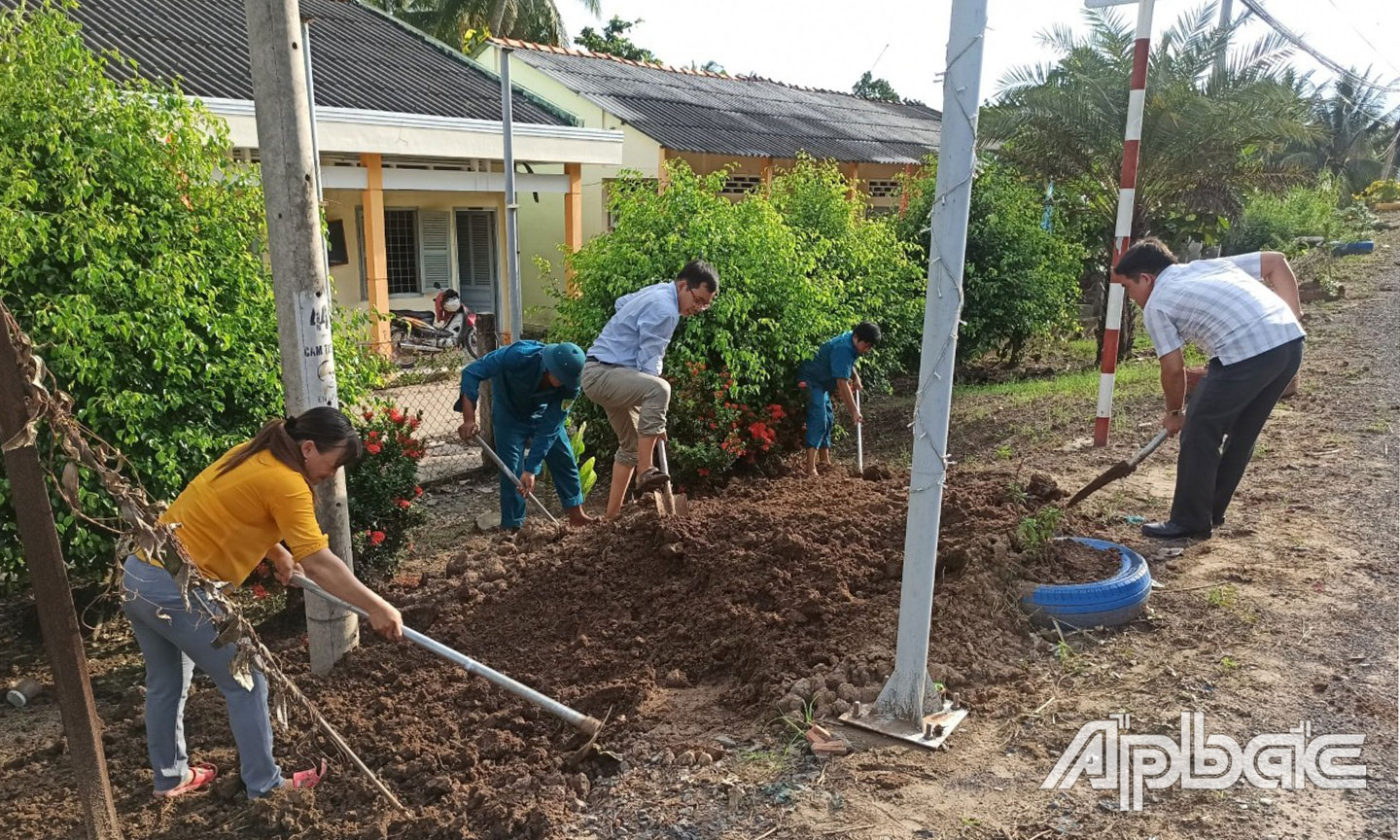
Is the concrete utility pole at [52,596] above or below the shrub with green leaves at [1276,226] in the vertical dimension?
below

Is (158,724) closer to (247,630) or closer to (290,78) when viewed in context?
(247,630)

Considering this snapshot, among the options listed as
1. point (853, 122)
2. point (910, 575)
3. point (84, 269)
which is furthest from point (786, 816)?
point (853, 122)

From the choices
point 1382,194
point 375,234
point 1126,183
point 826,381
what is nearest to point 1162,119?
point 1126,183

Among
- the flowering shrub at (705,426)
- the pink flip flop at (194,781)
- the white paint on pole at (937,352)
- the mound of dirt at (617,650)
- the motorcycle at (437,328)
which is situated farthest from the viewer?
the motorcycle at (437,328)

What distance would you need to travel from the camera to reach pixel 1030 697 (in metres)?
3.46

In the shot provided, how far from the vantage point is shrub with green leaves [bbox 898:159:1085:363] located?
11430 millimetres

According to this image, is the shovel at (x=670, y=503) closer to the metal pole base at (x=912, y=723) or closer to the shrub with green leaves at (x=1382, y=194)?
the metal pole base at (x=912, y=723)

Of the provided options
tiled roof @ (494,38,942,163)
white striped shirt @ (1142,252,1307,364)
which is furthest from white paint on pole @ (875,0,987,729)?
tiled roof @ (494,38,942,163)

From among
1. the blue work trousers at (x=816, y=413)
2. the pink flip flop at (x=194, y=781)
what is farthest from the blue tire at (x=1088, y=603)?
the blue work trousers at (x=816, y=413)

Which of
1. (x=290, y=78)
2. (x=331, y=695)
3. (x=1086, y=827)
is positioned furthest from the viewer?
(x=331, y=695)

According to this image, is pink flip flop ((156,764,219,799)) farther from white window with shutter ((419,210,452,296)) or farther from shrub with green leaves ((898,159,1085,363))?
white window with shutter ((419,210,452,296))

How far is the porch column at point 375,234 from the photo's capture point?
1174 cm

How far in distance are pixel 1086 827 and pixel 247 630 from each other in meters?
2.55

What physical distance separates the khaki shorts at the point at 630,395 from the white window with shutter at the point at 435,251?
9.79 meters
